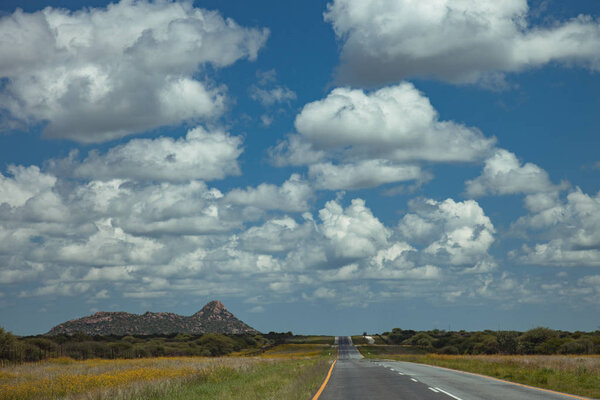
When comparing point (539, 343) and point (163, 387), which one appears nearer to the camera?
point (163, 387)

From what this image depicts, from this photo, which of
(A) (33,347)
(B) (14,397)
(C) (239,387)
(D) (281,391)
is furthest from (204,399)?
(A) (33,347)

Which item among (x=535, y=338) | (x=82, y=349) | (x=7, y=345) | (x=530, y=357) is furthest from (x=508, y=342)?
(x=7, y=345)

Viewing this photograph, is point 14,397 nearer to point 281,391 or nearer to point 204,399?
point 204,399

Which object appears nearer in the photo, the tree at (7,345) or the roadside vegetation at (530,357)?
the roadside vegetation at (530,357)

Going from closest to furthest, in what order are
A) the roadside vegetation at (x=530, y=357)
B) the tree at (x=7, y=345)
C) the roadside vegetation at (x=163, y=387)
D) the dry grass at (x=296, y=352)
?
the roadside vegetation at (x=163, y=387), the roadside vegetation at (x=530, y=357), the tree at (x=7, y=345), the dry grass at (x=296, y=352)

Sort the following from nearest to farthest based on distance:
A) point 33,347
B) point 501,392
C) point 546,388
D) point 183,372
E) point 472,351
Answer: point 501,392 → point 546,388 → point 183,372 → point 33,347 → point 472,351

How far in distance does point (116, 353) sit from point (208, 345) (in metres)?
41.4

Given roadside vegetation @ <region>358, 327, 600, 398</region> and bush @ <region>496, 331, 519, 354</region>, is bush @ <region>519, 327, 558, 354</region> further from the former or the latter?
bush @ <region>496, 331, 519, 354</region>

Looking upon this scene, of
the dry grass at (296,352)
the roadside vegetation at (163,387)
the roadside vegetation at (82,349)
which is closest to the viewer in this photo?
the roadside vegetation at (163,387)

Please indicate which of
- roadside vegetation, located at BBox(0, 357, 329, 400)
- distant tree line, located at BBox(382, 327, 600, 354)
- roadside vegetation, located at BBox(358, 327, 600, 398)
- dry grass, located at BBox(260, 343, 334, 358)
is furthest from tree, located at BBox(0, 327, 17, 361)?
distant tree line, located at BBox(382, 327, 600, 354)

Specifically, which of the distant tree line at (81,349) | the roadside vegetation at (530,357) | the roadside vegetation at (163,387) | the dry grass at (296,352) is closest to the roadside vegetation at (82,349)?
the distant tree line at (81,349)

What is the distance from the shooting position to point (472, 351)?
118 metres

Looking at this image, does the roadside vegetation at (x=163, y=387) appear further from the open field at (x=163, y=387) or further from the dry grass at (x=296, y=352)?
the dry grass at (x=296, y=352)

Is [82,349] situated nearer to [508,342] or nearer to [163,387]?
[163,387]
